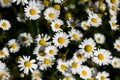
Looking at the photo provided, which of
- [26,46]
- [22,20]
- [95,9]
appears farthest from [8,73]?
[95,9]

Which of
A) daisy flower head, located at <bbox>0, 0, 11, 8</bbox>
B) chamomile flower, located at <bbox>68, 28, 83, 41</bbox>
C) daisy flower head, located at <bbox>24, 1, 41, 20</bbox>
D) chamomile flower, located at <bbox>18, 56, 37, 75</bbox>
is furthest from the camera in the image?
daisy flower head, located at <bbox>0, 0, 11, 8</bbox>

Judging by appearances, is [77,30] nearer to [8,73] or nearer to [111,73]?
[111,73]

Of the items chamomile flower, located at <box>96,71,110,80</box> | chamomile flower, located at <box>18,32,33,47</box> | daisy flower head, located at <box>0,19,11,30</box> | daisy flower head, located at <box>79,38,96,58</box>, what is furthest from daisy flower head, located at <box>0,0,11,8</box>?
chamomile flower, located at <box>96,71,110,80</box>

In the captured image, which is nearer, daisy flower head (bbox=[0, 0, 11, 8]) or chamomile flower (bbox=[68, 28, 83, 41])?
chamomile flower (bbox=[68, 28, 83, 41])

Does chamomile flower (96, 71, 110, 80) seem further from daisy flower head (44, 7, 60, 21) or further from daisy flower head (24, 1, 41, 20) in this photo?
daisy flower head (24, 1, 41, 20)

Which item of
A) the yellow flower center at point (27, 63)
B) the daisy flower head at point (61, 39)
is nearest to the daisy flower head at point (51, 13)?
the daisy flower head at point (61, 39)

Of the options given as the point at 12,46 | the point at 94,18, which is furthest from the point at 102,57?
the point at 12,46
